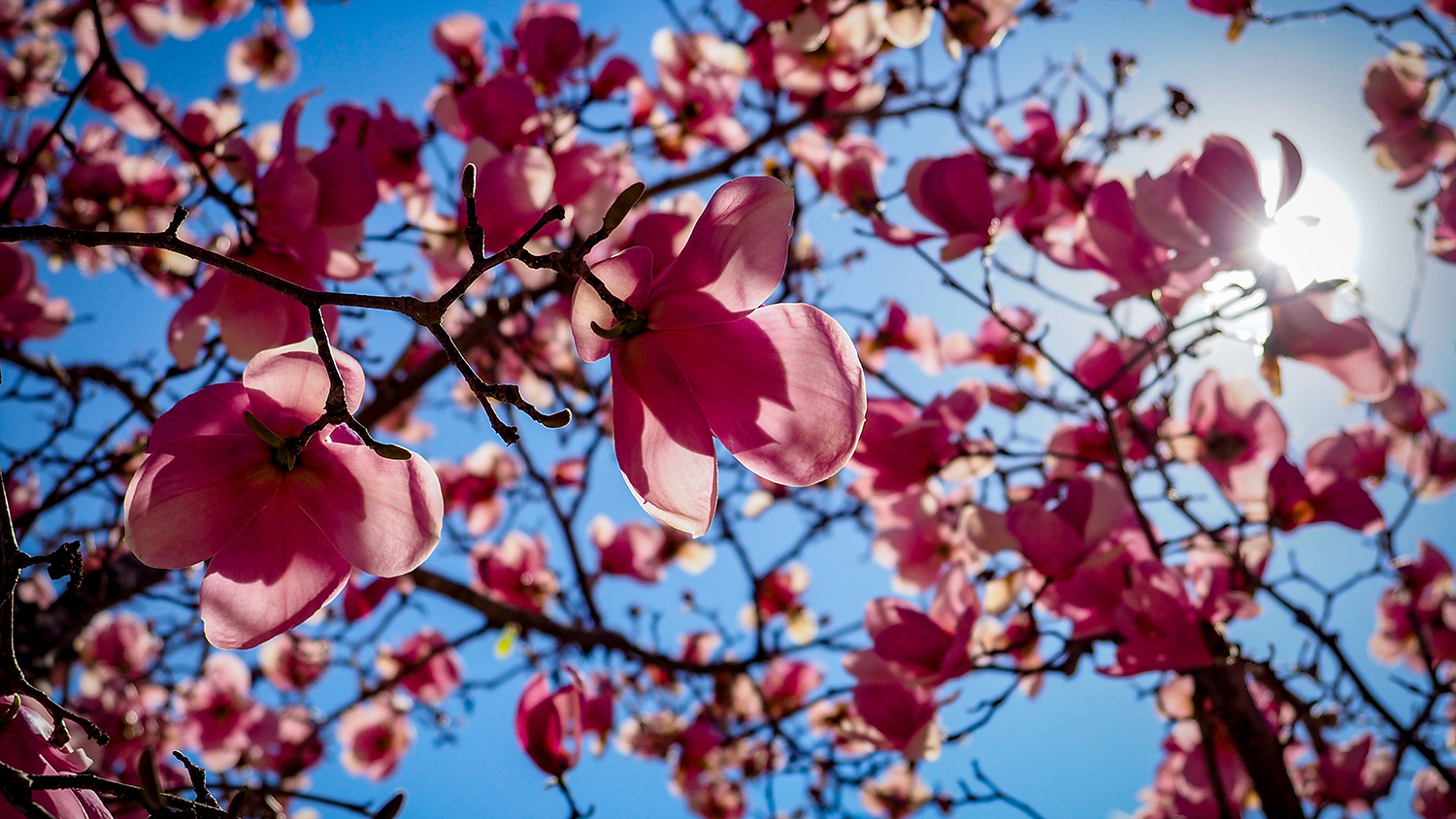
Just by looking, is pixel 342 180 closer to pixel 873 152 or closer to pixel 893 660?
pixel 893 660

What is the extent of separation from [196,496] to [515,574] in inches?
68.2

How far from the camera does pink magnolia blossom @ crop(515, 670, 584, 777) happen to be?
42.8 inches

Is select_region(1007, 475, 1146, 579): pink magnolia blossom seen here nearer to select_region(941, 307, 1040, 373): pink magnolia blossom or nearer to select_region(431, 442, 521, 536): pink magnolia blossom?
select_region(941, 307, 1040, 373): pink magnolia blossom

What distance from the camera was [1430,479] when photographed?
199cm

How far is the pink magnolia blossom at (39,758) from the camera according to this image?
54 centimetres

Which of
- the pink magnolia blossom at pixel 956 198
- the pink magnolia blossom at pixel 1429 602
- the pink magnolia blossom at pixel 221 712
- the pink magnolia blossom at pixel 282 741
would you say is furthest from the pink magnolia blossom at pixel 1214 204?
the pink magnolia blossom at pixel 221 712

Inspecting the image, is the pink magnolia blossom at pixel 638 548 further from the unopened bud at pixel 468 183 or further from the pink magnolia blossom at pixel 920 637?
the unopened bud at pixel 468 183

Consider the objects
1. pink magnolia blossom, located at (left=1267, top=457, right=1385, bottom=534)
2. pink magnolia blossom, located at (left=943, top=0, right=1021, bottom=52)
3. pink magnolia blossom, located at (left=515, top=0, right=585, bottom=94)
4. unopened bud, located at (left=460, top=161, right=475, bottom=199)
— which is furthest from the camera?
pink magnolia blossom, located at (left=515, top=0, right=585, bottom=94)

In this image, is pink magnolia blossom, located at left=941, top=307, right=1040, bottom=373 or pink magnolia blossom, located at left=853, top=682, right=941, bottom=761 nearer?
pink magnolia blossom, located at left=853, top=682, right=941, bottom=761

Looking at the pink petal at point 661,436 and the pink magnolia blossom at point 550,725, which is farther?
the pink magnolia blossom at point 550,725

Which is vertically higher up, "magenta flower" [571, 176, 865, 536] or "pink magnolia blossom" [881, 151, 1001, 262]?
"pink magnolia blossom" [881, 151, 1001, 262]

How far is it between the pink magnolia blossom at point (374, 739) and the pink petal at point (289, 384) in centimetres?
234

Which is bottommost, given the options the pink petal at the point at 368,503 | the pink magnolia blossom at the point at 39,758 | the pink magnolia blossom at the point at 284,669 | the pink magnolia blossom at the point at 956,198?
the pink magnolia blossom at the point at 39,758

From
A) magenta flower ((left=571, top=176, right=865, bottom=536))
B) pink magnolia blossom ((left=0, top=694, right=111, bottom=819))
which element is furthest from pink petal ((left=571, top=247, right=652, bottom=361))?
pink magnolia blossom ((left=0, top=694, right=111, bottom=819))
